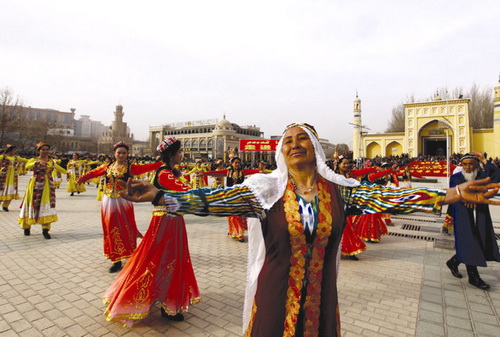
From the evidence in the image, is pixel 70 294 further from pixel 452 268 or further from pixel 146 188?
pixel 452 268

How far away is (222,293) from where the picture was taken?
12.9 ft

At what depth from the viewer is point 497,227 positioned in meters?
8.23

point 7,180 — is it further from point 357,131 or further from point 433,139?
point 433,139

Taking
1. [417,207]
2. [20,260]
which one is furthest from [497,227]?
[20,260]

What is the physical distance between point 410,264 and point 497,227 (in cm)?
529

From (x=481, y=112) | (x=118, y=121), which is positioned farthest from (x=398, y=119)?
(x=118, y=121)

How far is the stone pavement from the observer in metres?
3.08

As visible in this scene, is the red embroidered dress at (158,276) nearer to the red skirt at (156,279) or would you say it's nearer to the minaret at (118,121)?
the red skirt at (156,279)

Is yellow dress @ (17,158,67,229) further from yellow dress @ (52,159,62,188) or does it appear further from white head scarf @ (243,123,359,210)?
white head scarf @ (243,123,359,210)

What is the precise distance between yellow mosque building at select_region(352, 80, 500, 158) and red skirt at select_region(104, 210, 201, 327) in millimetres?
37318

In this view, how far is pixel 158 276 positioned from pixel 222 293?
1140 millimetres

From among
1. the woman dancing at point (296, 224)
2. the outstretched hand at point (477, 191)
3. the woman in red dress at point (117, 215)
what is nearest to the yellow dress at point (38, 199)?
the woman in red dress at point (117, 215)

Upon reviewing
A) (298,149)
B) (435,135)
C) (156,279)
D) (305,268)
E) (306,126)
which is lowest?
(156,279)

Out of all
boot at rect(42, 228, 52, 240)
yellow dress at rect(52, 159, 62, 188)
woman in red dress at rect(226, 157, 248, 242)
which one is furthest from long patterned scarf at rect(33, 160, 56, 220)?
woman in red dress at rect(226, 157, 248, 242)
